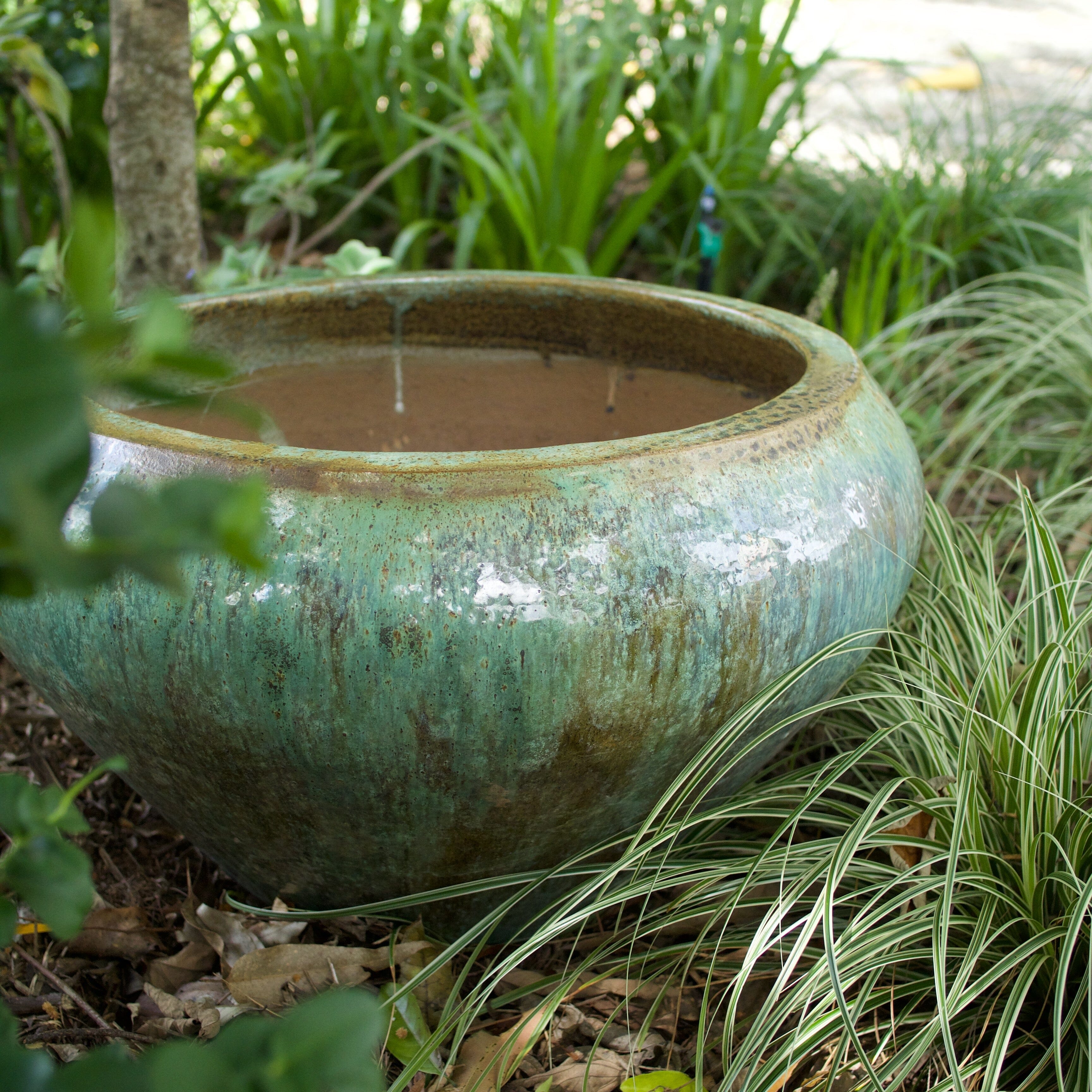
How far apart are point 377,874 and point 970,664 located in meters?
0.88

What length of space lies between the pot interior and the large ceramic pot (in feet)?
1.44

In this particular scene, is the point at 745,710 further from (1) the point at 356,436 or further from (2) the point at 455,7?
(2) the point at 455,7

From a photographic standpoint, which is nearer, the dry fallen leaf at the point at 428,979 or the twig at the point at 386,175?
the dry fallen leaf at the point at 428,979

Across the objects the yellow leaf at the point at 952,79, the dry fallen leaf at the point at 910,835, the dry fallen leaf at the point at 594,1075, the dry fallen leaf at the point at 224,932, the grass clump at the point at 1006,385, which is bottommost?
the dry fallen leaf at the point at 594,1075

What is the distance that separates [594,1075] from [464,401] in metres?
0.98

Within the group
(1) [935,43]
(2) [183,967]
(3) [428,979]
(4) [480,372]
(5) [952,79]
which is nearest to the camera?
(3) [428,979]

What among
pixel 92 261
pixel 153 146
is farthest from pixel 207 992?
pixel 153 146

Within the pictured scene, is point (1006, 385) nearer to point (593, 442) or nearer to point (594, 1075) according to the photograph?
point (593, 442)

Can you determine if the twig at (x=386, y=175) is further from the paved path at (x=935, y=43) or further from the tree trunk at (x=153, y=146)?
the paved path at (x=935, y=43)

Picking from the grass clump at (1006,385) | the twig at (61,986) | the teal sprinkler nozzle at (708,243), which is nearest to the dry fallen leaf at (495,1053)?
the twig at (61,986)

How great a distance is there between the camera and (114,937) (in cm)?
124

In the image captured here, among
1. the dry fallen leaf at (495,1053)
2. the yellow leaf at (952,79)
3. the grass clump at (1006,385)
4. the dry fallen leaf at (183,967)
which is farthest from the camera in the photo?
the yellow leaf at (952,79)

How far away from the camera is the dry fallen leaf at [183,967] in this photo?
119 centimetres

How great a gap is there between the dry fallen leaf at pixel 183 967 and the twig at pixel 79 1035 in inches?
3.8
